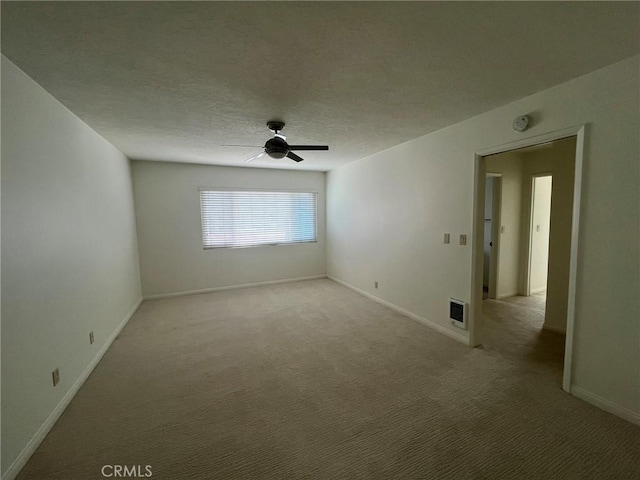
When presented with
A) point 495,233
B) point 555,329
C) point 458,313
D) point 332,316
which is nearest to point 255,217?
A: point 332,316

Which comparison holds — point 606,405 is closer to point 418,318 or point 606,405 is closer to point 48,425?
point 418,318

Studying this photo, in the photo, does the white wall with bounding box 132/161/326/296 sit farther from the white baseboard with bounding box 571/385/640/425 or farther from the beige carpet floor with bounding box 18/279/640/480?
the white baseboard with bounding box 571/385/640/425

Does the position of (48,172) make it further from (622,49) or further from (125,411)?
(622,49)

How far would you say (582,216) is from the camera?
199 centimetres

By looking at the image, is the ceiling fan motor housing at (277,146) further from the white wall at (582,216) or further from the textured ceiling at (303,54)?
the white wall at (582,216)

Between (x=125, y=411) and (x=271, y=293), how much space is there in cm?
309

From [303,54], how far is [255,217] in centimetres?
412

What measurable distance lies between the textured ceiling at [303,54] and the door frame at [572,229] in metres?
0.40

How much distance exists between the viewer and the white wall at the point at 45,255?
5.11ft

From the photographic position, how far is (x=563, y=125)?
2.07 meters

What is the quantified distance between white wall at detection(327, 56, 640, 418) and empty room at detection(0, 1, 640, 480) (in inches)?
0.6

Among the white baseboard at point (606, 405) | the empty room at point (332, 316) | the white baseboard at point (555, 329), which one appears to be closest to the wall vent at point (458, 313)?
the empty room at point (332, 316)

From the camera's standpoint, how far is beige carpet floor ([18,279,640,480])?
1.55m

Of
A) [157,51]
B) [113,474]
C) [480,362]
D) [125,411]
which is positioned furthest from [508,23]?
[125,411]
